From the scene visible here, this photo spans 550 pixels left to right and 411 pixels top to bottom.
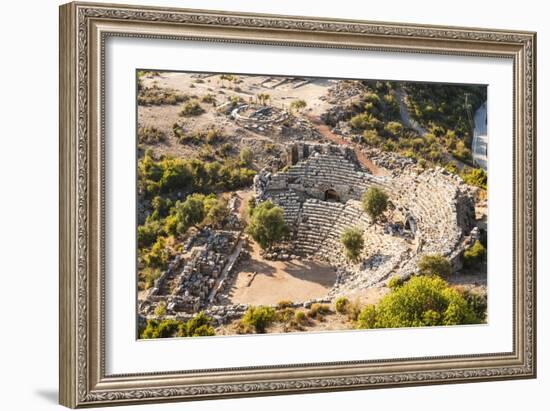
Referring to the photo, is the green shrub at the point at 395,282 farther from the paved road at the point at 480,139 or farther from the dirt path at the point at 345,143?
the paved road at the point at 480,139

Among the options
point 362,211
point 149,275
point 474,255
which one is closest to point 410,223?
point 362,211

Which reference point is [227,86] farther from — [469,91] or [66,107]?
[469,91]

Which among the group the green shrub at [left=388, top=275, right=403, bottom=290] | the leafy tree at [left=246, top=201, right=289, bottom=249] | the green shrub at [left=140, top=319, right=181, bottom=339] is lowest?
the green shrub at [left=140, top=319, right=181, bottom=339]

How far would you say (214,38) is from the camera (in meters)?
10.4

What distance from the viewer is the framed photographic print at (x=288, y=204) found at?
32.6ft

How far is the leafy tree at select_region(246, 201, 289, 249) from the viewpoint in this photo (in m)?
10.7

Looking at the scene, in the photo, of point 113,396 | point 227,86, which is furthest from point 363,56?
point 113,396

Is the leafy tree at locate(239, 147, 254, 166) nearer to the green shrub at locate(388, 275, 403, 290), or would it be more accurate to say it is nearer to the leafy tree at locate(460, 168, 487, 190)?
the green shrub at locate(388, 275, 403, 290)

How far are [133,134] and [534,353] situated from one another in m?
5.31

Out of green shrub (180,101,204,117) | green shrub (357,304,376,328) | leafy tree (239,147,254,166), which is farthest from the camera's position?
green shrub (357,304,376,328)

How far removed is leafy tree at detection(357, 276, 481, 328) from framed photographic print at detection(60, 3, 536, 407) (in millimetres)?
22

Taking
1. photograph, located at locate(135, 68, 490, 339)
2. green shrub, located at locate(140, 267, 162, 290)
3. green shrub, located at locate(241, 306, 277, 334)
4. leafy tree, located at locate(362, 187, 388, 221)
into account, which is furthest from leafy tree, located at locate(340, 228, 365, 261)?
green shrub, located at locate(140, 267, 162, 290)

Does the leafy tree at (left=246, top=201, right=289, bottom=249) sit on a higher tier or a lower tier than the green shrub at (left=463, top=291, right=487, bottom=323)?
higher

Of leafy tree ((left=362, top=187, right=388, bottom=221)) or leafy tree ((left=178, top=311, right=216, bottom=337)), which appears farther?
leafy tree ((left=362, top=187, right=388, bottom=221))
